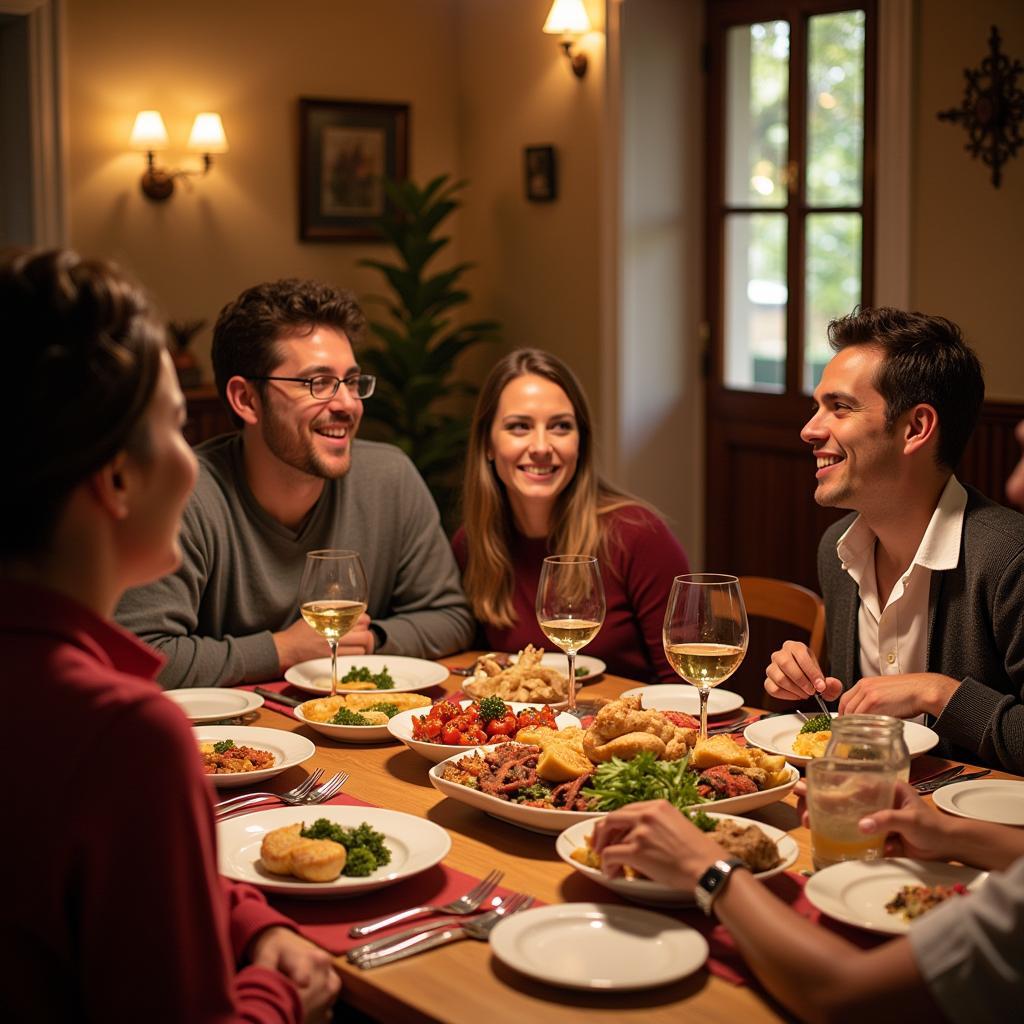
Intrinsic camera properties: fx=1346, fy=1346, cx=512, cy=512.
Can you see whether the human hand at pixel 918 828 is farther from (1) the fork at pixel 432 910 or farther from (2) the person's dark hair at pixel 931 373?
(2) the person's dark hair at pixel 931 373

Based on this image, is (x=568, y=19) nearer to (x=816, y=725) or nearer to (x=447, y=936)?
(x=816, y=725)

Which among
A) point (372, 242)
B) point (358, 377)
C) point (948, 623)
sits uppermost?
point (372, 242)

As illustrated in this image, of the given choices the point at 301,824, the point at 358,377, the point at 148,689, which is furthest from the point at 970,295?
the point at 148,689

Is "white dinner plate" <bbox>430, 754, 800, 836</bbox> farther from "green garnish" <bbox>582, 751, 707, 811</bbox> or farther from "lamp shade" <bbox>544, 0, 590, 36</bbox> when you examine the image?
Result: "lamp shade" <bbox>544, 0, 590, 36</bbox>

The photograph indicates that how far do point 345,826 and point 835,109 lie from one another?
372 cm

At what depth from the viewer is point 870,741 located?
1494 mm

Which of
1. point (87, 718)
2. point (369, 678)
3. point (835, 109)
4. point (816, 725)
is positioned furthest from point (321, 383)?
point (835, 109)

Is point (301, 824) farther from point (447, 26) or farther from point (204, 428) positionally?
point (447, 26)

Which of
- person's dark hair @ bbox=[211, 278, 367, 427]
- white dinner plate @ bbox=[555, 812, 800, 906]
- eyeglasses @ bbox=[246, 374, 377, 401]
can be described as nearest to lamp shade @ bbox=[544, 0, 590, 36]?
person's dark hair @ bbox=[211, 278, 367, 427]

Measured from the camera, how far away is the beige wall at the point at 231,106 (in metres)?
5.03

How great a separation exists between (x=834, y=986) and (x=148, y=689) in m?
0.65

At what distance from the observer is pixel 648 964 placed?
1.32 meters

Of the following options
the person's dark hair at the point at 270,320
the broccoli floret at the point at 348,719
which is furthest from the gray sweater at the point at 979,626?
the person's dark hair at the point at 270,320

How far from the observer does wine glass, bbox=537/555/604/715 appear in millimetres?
2076
